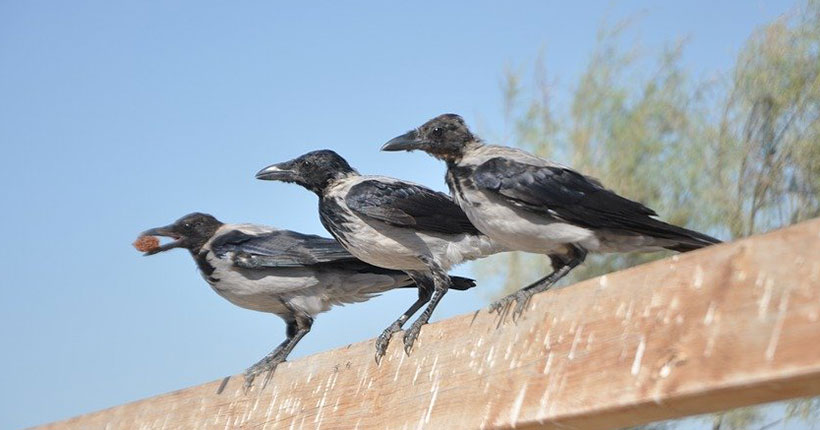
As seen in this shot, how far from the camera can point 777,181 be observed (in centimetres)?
824

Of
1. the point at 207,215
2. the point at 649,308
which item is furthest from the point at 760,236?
the point at 207,215

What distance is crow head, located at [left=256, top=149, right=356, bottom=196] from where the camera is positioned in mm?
4961

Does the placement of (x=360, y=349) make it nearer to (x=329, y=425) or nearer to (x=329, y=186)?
(x=329, y=425)

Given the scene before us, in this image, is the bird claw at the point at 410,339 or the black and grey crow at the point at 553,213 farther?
the black and grey crow at the point at 553,213

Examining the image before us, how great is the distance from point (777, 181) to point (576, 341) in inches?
251

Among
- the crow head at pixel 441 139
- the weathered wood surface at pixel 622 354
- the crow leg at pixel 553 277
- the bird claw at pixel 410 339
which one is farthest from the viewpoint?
the crow head at pixel 441 139

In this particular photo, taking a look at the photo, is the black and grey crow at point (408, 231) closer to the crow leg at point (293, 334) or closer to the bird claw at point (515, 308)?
the crow leg at point (293, 334)

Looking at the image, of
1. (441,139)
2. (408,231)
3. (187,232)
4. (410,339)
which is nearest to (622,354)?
(410,339)

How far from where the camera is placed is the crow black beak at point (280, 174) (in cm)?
497

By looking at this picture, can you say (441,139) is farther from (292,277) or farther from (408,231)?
(292,277)

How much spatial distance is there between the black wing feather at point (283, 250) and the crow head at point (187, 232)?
0.23m

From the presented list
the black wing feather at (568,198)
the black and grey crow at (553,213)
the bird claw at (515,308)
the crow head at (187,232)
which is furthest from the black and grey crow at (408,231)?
the bird claw at (515,308)

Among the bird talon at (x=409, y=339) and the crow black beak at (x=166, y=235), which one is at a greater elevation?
the crow black beak at (x=166, y=235)

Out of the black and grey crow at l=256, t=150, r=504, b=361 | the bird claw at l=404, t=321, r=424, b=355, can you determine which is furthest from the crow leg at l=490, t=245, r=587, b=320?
the black and grey crow at l=256, t=150, r=504, b=361
